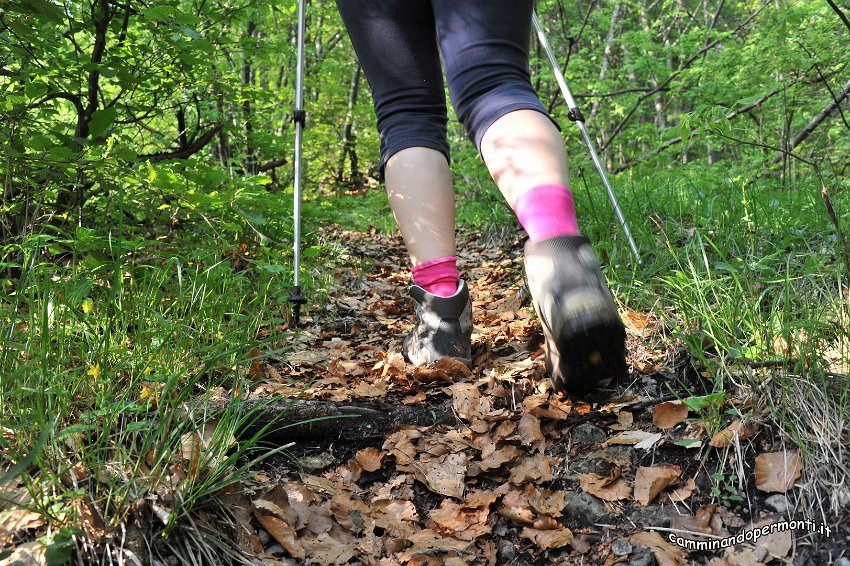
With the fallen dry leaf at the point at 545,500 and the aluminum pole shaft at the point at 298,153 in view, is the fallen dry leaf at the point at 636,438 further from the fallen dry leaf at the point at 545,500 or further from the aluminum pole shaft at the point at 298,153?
the aluminum pole shaft at the point at 298,153

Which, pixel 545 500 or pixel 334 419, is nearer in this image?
pixel 545 500

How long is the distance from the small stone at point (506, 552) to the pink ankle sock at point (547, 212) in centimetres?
68

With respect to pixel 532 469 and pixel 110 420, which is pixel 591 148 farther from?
pixel 110 420

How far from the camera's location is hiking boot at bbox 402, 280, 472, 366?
184cm

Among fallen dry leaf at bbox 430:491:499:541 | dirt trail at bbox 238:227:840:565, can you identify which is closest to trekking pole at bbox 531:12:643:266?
dirt trail at bbox 238:227:840:565

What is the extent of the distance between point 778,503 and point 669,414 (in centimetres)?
33

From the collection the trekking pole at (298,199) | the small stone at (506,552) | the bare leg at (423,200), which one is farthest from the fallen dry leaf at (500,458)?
the trekking pole at (298,199)

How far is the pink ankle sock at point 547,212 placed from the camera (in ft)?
4.44

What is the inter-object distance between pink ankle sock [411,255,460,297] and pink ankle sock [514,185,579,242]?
19.4 inches

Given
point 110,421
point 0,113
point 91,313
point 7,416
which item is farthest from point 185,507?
point 0,113

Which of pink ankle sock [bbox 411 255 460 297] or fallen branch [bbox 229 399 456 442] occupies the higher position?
pink ankle sock [bbox 411 255 460 297]

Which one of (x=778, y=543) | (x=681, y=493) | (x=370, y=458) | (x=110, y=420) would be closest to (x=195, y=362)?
(x=110, y=420)

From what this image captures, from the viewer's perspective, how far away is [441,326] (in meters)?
1.85

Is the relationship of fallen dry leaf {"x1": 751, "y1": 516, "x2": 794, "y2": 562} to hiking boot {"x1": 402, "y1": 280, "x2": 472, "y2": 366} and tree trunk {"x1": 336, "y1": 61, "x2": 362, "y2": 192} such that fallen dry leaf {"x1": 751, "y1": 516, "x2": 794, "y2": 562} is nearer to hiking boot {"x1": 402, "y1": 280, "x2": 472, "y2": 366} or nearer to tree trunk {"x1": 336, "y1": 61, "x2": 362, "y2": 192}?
hiking boot {"x1": 402, "y1": 280, "x2": 472, "y2": 366}
